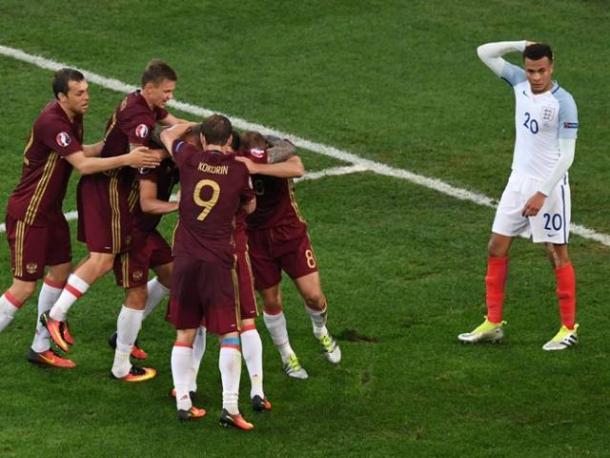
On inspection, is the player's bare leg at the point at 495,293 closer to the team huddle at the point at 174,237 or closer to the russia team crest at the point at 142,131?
the team huddle at the point at 174,237

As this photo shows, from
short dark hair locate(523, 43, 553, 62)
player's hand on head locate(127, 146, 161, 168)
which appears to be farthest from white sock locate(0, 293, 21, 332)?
short dark hair locate(523, 43, 553, 62)

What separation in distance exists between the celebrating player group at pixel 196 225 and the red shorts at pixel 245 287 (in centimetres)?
1

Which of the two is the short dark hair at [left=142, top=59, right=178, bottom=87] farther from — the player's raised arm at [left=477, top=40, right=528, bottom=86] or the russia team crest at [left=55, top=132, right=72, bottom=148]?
the player's raised arm at [left=477, top=40, right=528, bottom=86]

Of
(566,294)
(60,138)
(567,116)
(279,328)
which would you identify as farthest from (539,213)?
Answer: (60,138)

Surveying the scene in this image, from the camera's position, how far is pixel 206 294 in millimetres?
10344

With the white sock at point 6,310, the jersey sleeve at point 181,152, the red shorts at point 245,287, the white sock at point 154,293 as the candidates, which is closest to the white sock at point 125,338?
the white sock at point 154,293

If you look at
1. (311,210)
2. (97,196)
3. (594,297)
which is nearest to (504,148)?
(311,210)

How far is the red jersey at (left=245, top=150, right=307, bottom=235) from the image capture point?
11.2 meters

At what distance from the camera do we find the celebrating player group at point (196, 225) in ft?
33.8

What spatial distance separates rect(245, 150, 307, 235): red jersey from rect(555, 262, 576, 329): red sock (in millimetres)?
2046

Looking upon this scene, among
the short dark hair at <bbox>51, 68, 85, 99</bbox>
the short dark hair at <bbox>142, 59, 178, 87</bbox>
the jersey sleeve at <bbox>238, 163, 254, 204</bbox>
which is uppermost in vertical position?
the short dark hair at <bbox>142, 59, 178, 87</bbox>

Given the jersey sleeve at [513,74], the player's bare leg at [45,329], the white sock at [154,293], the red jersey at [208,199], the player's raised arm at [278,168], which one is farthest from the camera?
the jersey sleeve at [513,74]

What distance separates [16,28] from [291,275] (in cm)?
920

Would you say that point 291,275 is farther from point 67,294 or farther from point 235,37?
point 235,37
